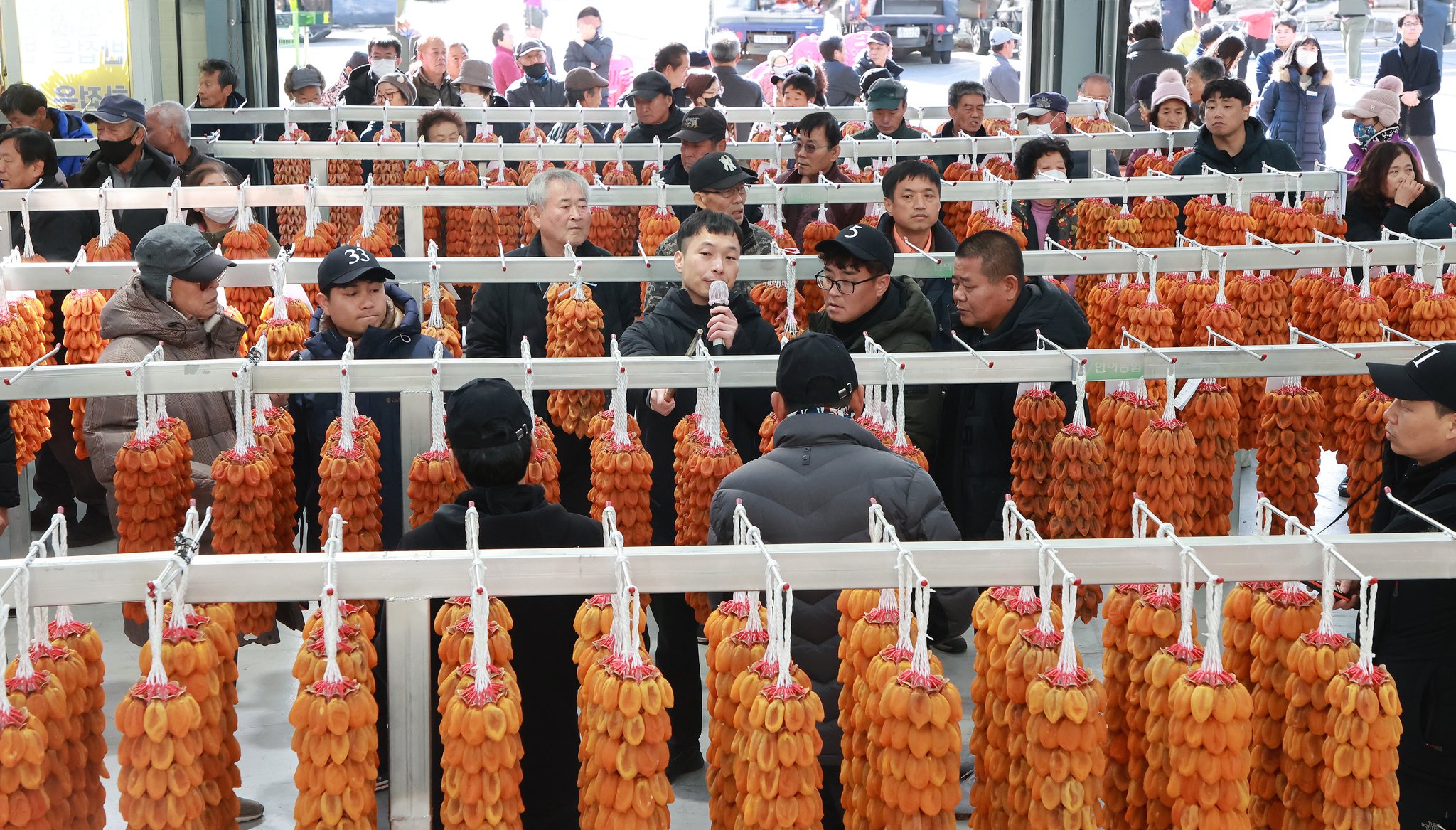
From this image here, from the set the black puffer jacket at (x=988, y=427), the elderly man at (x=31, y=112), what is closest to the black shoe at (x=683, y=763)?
the black puffer jacket at (x=988, y=427)

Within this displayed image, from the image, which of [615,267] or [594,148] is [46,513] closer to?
[594,148]

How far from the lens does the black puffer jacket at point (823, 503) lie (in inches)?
135

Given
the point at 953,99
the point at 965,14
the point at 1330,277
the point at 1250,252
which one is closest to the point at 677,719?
the point at 1250,252

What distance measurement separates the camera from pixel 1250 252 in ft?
17.4

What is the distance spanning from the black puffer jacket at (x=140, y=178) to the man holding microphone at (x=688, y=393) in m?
4.19

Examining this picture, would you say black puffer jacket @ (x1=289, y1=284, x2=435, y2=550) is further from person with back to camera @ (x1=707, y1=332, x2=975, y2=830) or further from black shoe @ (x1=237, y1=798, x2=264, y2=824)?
person with back to camera @ (x1=707, y1=332, x2=975, y2=830)

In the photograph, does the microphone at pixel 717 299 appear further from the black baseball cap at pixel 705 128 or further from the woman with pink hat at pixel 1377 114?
the woman with pink hat at pixel 1377 114

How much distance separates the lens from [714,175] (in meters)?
6.04

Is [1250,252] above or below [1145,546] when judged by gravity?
above

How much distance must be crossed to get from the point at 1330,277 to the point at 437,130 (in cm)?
527

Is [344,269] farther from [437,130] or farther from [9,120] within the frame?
[9,120]

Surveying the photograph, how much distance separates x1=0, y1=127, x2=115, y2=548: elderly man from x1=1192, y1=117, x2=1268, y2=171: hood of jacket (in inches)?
232

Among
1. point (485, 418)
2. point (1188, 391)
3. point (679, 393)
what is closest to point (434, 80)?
point (679, 393)

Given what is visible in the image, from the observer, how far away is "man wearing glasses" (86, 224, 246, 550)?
15.4ft
